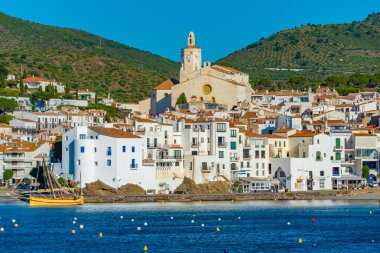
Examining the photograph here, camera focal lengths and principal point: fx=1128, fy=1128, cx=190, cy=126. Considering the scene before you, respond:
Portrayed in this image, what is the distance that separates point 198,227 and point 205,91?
2433 inches

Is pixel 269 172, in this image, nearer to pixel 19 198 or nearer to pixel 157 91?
pixel 19 198

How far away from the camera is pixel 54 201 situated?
271ft

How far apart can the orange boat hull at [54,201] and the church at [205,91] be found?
125 ft

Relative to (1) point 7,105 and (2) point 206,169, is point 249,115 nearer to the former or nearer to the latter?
(2) point 206,169

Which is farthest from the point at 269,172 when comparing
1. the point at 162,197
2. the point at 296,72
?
the point at 296,72

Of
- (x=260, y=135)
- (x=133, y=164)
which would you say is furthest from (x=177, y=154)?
(x=260, y=135)

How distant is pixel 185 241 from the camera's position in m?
58.7

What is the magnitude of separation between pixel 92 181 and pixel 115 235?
24668mm

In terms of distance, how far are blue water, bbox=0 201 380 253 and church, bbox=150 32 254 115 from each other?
38.6 meters

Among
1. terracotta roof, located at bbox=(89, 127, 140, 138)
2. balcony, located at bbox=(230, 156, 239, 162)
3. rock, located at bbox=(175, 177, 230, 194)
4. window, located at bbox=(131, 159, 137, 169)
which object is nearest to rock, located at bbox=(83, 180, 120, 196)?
window, located at bbox=(131, 159, 137, 169)

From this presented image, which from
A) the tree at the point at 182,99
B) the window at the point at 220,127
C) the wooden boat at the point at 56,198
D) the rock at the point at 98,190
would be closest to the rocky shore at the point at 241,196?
the rock at the point at 98,190

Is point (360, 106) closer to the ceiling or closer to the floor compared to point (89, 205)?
closer to the ceiling

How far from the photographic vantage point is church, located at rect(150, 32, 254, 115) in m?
125

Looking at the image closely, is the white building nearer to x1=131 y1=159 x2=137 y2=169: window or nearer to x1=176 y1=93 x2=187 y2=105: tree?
x1=131 y1=159 x2=137 y2=169: window
